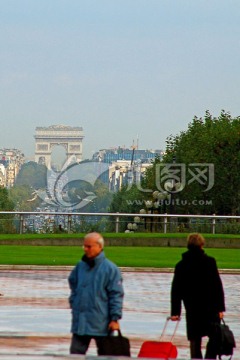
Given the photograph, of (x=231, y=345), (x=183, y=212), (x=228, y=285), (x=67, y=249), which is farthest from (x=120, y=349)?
(x=183, y=212)

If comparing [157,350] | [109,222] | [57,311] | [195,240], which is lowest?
[57,311]

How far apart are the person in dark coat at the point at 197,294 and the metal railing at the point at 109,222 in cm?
3376

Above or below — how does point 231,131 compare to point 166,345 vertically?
above

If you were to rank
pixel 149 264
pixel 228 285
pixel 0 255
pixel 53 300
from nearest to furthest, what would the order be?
pixel 53 300 < pixel 228 285 < pixel 149 264 < pixel 0 255

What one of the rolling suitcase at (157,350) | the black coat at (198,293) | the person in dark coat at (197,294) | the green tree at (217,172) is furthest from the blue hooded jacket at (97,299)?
the green tree at (217,172)

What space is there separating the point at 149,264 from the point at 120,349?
75.6 feet

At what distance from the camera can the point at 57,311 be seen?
20734 millimetres

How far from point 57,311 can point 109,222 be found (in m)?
28.7

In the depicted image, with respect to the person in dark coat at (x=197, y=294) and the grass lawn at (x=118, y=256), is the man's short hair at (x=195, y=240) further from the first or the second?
the grass lawn at (x=118, y=256)

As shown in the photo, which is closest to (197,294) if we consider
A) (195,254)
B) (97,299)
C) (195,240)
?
(195,254)

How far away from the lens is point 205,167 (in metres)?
83.5

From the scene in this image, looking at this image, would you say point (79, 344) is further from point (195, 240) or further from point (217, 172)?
point (217, 172)

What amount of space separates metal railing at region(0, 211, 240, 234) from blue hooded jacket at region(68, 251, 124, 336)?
116ft

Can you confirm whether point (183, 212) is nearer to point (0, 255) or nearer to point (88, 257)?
point (0, 255)
